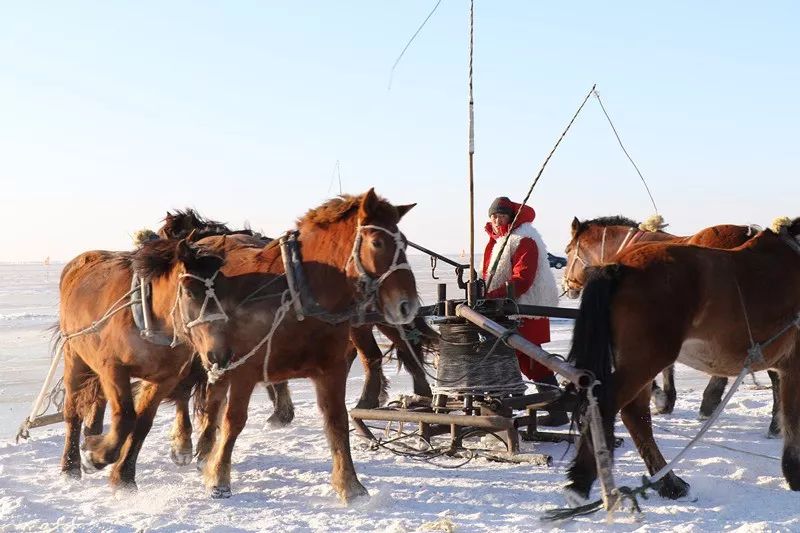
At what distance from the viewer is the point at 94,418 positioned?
7.20 m

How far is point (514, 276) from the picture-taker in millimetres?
7570

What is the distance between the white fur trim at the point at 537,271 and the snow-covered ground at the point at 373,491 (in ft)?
4.18

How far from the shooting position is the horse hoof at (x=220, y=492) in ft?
18.9

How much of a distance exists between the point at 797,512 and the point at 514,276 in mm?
3095

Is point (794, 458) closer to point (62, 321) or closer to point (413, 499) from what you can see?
point (413, 499)

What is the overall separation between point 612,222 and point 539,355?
5367mm

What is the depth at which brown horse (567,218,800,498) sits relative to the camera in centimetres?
501

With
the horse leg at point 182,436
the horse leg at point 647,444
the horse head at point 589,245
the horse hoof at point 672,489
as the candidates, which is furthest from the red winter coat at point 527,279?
the horse leg at point 182,436

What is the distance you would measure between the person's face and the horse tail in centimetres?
253

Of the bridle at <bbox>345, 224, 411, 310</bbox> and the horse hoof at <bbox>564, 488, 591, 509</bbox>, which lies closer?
the horse hoof at <bbox>564, 488, 591, 509</bbox>

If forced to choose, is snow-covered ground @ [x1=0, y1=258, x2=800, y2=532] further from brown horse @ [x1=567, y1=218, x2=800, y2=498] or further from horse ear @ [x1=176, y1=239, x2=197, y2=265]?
horse ear @ [x1=176, y1=239, x2=197, y2=265]

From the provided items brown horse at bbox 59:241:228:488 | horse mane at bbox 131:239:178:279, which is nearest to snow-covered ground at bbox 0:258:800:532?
brown horse at bbox 59:241:228:488

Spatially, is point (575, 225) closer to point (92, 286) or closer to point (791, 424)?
point (791, 424)

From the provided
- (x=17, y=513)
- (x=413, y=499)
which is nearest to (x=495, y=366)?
(x=413, y=499)
